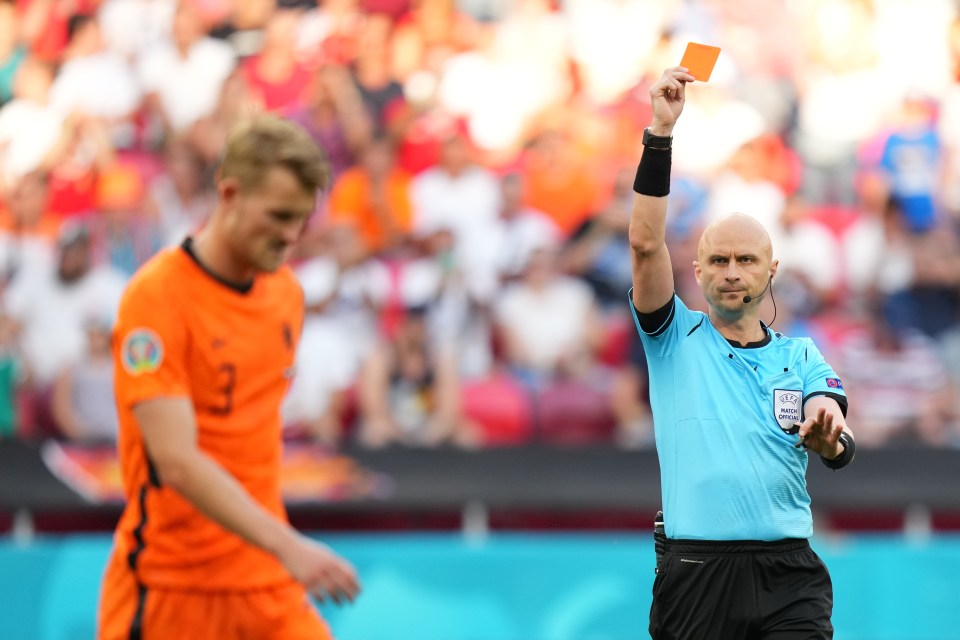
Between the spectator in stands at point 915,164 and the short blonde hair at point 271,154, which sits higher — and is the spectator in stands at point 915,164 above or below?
above

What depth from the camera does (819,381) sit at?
4.56 metres

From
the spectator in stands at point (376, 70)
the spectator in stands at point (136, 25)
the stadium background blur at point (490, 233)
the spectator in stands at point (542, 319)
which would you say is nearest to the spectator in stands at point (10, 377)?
→ the stadium background blur at point (490, 233)

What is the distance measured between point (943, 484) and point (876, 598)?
3.63 ft

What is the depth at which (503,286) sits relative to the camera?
1049cm

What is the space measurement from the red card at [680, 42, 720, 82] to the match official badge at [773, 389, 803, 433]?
114cm

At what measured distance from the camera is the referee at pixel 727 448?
4.43m

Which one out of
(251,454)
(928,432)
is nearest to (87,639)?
(251,454)

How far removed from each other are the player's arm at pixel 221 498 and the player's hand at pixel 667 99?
1835 mm

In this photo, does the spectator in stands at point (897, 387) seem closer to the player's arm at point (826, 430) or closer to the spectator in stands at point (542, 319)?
the spectator in stands at point (542, 319)

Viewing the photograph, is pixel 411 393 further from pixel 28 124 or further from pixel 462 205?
pixel 28 124

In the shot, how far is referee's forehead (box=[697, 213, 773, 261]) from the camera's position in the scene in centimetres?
447

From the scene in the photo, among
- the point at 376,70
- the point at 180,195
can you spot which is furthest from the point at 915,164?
the point at 180,195

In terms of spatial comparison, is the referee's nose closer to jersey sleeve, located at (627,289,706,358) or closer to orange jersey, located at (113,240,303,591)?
jersey sleeve, located at (627,289,706,358)

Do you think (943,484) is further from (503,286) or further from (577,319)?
(503,286)
